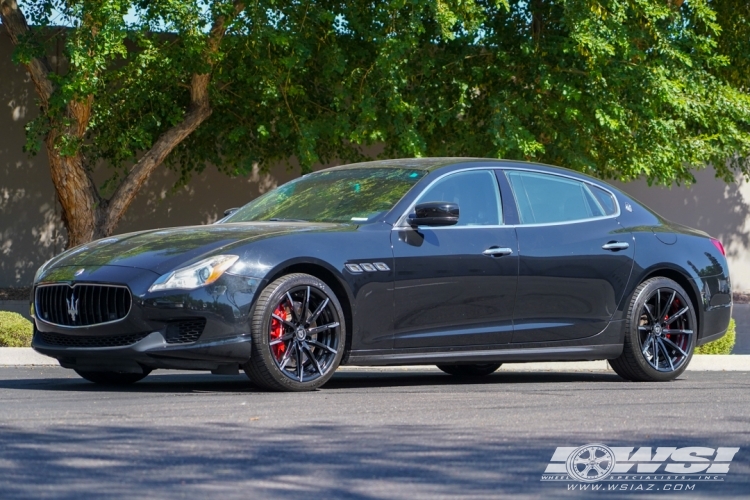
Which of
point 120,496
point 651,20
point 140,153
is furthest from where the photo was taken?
point 140,153

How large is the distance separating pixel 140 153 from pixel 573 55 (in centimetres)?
800

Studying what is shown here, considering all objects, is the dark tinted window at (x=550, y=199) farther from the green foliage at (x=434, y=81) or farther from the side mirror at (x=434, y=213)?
the green foliage at (x=434, y=81)

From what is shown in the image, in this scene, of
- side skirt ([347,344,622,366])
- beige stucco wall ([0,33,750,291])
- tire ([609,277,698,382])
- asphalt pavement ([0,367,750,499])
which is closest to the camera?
asphalt pavement ([0,367,750,499])

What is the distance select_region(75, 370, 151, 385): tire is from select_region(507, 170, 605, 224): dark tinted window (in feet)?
9.47

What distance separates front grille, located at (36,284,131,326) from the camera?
24.1 ft

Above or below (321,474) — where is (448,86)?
above

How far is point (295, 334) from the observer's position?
7512 mm

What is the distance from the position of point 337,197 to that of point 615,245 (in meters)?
2.08

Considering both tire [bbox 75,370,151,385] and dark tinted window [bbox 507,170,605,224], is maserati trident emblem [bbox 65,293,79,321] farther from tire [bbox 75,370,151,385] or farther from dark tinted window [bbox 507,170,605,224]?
dark tinted window [bbox 507,170,605,224]

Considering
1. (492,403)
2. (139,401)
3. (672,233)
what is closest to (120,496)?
(139,401)

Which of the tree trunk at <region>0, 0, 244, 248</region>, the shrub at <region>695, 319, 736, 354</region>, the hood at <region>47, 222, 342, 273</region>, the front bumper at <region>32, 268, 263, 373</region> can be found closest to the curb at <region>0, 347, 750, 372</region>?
the shrub at <region>695, 319, 736, 354</region>

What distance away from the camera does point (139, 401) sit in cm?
698

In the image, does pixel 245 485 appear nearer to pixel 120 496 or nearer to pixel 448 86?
pixel 120 496

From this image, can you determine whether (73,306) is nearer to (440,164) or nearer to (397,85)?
(440,164)
